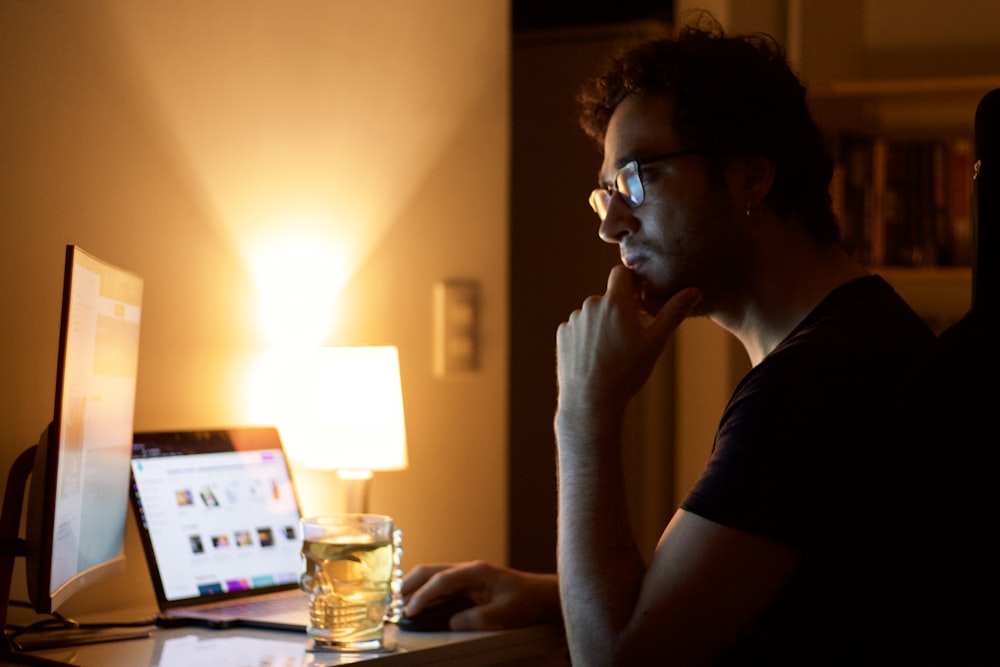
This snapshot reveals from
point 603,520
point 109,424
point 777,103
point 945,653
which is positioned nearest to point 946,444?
point 945,653

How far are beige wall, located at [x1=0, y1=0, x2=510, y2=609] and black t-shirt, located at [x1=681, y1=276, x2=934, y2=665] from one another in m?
1.15

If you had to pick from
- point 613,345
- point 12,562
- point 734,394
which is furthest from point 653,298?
point 12,562

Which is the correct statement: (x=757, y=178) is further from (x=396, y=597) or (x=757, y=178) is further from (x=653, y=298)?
(x=396, y=597)

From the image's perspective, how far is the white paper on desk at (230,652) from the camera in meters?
1.52

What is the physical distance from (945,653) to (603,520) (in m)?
0.42

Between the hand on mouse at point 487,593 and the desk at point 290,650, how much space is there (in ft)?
0.06

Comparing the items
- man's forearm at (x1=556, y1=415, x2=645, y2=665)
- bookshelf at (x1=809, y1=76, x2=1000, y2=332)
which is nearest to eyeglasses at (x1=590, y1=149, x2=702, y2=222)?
man's forearm at (x1=556, y1=415, x2=645, y2=665)

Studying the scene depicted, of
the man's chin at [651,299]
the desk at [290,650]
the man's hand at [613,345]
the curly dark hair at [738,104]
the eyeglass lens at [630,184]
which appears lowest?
the desk at [290,650]

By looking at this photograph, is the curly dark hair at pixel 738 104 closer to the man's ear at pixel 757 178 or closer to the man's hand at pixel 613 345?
the man's ear at pixel 757 178

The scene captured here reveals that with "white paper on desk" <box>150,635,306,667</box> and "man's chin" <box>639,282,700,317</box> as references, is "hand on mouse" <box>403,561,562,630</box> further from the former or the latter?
"man's chin" <box>639,282,700,317</box>

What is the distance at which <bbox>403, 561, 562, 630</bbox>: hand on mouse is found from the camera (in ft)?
5.71

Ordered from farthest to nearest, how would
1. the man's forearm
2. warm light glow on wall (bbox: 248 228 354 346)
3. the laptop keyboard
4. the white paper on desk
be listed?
warm light glow on wall (bbox: 248 228 354 346)
the laptop keyboard
the white paper on desk
the man's forearm

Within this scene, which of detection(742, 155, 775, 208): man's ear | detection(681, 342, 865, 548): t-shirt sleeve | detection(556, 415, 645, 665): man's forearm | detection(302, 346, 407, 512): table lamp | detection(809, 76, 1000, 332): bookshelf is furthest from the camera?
detection(809, 76, 1000, 332): bookshelf

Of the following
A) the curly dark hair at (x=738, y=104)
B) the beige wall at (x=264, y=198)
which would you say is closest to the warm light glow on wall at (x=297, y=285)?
the beige wall at (x=264, y=198)
